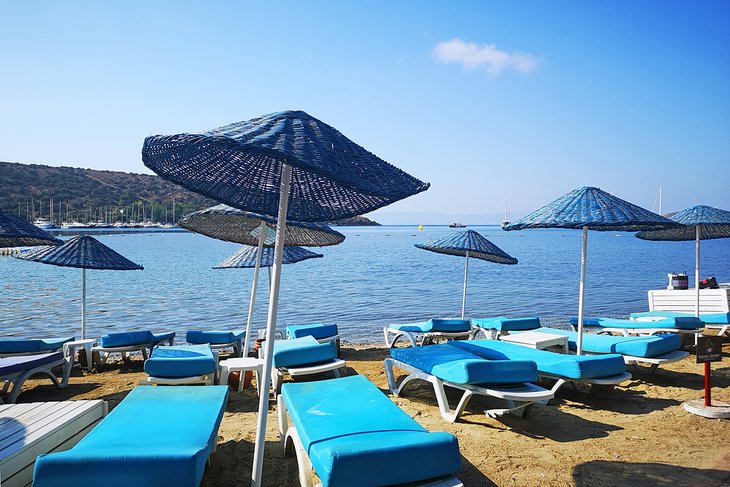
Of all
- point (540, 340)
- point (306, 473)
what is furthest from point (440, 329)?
point (306, 473)

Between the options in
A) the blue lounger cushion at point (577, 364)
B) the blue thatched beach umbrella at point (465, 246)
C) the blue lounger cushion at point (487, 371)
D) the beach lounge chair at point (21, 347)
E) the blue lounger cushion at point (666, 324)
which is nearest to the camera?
the blue lounger cushion at point (487, 371)

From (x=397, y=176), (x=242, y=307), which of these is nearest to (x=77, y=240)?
(x=397, y=176)

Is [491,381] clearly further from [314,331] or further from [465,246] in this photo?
[465,246]

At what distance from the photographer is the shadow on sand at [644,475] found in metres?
3.58

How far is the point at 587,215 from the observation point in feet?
19.0

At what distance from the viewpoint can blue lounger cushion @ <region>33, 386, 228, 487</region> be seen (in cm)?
265

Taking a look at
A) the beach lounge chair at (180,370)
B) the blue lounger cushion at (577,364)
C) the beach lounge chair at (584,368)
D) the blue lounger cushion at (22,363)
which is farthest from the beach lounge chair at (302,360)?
the blue lounger cushion at (22,363)

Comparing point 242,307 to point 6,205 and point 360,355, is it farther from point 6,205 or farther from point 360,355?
point 6,205

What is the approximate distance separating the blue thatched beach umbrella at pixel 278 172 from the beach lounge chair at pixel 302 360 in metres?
2.67

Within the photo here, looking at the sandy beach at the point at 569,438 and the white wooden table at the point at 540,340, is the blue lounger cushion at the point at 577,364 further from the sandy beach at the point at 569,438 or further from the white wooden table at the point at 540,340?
the white wooden table at the point at 540,340

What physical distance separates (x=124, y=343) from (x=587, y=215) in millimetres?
6860

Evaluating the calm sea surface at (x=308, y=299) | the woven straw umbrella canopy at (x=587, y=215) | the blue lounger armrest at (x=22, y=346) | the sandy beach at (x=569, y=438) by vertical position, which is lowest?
the calm sea surface at (x=308, y=299)

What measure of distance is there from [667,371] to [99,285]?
25.9 metres

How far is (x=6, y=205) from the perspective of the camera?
65.0 metres
